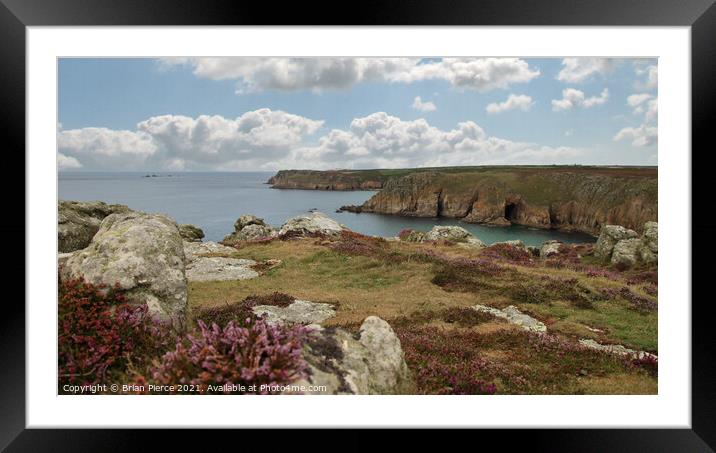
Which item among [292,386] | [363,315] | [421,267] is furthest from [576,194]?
[292,386]

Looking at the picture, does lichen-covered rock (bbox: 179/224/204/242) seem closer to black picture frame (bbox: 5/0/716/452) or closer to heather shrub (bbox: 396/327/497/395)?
black picture frame (bbox: 5/0/716/452)

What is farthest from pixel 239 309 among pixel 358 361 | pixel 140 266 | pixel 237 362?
pixel 358 361

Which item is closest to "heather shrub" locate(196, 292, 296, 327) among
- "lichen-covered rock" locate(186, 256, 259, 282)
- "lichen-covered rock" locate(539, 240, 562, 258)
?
"lichen-covered rock" locate(186, 256, 259, 282)

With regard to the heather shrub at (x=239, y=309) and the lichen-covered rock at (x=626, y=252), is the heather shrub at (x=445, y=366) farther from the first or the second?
the lichen-covered rock at (x=626, y=252)

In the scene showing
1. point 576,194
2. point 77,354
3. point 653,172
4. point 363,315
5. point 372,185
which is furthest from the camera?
point 576,194

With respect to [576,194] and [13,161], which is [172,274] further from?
[576,194]

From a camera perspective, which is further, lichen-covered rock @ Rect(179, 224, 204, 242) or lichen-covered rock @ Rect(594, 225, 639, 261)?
lichen-covered rock @ Rect(179, 224, 204, 242)

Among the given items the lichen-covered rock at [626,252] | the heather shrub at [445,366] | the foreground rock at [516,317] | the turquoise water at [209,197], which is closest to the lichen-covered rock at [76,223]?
the turquoise water at [209,197]
